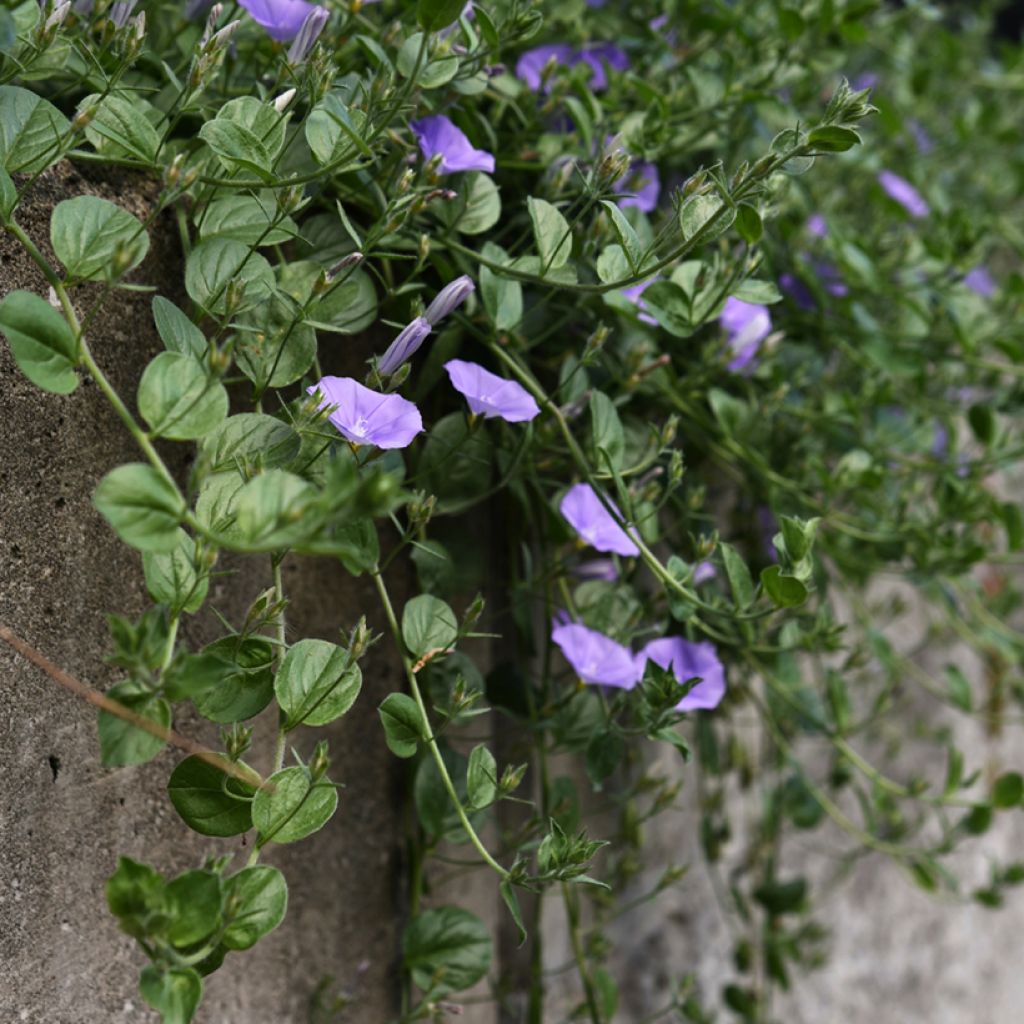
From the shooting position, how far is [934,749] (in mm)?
1568

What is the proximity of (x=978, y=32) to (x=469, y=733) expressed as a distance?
131 centimetres

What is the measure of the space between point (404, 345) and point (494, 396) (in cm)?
11

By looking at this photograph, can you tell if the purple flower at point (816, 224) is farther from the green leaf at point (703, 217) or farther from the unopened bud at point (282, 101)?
the unopened bud at point (282, 101)

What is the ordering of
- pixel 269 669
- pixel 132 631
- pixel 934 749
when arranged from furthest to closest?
pixel 934 749
pixel 269 669
pixel 132 631

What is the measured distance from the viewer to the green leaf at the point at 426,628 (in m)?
0.72

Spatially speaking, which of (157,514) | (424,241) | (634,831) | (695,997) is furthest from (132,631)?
(695,997)

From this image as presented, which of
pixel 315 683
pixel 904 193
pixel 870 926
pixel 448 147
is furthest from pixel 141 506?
pixel 870 926

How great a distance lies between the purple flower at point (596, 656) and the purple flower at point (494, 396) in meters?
0.16

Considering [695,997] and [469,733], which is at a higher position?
[469,733]

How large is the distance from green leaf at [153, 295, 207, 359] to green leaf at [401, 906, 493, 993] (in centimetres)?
45

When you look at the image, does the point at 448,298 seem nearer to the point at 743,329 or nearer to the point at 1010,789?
the point at 743,329

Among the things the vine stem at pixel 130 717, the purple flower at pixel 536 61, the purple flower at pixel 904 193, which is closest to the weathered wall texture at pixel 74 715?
the vine stem at pixel 130 717

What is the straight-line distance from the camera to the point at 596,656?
0.82 m

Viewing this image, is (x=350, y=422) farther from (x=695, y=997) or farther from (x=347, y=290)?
(x=695, y=997)
